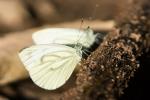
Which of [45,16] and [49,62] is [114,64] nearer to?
[49,62]

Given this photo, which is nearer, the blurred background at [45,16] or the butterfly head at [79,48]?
the butterfly head at [79,48]

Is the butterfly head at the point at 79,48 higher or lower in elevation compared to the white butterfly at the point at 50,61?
higher


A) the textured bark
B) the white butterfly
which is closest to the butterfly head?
the white butterfly

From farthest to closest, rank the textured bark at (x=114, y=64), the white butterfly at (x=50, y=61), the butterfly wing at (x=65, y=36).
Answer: the butterfly wing at (x=65, y=36) → the white butterfly at (x=50, y=61) → the textured bark at (x=114, y=64)

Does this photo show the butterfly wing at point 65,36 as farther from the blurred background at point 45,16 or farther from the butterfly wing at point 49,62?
the blurred background at point 45,16

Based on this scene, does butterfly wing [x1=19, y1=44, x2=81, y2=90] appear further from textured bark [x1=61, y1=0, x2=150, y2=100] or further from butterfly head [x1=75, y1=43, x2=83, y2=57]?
textured bark [x1=61, y1=0, x2=150, y2=100]

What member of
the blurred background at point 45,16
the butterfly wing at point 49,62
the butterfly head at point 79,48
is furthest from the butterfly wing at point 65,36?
the blurred background at point 45,16
